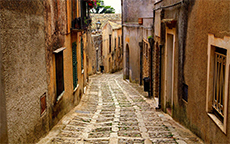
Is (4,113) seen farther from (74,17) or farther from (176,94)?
(74,17)

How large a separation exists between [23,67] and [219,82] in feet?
10.6

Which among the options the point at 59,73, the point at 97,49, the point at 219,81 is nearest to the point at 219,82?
the point at 219,81

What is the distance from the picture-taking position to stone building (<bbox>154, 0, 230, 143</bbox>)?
4.15 m

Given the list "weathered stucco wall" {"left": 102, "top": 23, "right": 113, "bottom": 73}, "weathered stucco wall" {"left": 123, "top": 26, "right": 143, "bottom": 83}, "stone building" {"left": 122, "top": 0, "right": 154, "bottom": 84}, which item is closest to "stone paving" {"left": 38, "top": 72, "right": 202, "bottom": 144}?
"stone building" {"left": 122, "top": 0, "right": 154, "bottom": 84}

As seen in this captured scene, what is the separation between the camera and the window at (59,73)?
6691 millimetres

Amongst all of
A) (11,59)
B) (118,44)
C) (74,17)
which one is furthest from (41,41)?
(118,44)

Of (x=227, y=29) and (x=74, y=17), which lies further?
(x=74, y=17)

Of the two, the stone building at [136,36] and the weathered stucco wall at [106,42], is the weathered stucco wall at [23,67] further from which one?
the weathered stucco wall at [106,42]

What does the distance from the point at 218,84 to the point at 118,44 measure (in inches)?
1092

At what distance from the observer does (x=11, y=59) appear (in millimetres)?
3807

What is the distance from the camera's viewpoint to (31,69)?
185 inches

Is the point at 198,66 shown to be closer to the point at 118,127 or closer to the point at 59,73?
the point at 118,127

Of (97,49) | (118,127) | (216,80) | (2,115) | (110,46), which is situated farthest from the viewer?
(110,46)

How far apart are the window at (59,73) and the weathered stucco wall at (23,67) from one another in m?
1.15
